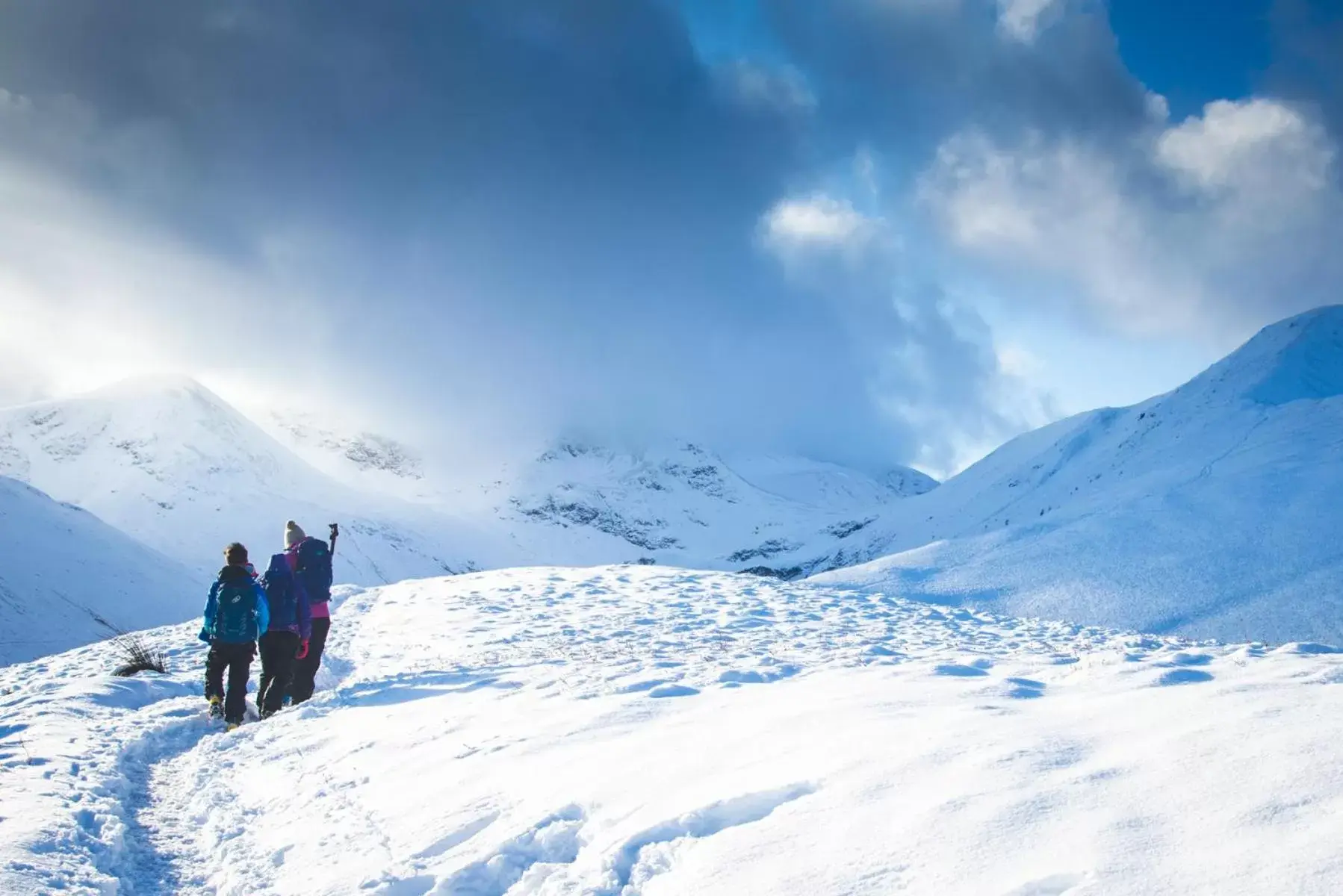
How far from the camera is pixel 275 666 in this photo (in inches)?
401

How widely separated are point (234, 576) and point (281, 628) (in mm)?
988

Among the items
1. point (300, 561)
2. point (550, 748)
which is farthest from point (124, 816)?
point (300, 561)

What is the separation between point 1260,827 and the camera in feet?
10.5

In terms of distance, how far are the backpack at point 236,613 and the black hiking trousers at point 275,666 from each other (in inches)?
20.2

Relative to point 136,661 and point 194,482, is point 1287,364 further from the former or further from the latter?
point 194,482

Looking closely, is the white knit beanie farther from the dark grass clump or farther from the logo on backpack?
the dark grass clump

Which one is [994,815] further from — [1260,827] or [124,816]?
[124,816]

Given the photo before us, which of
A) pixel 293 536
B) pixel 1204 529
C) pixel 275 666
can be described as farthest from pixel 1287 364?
pixel 275 666

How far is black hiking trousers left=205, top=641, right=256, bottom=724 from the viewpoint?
9.39m

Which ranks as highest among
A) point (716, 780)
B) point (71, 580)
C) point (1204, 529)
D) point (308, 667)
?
point (1204, 529)

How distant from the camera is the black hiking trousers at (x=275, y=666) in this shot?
9.97 meters

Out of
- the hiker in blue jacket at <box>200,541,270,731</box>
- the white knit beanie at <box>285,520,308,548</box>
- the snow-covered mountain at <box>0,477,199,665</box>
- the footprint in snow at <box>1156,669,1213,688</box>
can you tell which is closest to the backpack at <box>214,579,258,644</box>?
the hiker in blue jacket at <box>200,541,270,731</box>

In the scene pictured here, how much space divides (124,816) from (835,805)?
560 centimetres

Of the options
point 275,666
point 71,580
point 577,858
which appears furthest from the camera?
point 71,580
